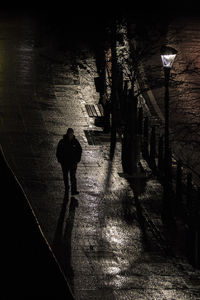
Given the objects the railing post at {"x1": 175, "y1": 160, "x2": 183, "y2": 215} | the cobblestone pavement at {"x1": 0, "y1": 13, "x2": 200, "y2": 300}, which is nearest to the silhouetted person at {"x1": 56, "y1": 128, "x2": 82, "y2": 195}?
the cobblestone pavement at {"x1": 0, "y1": 13, "x2": 200, "y2": 300}

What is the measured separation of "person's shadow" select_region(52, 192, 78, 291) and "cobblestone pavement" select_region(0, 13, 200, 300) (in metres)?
0.02

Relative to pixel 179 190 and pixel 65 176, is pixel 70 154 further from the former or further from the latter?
pixel 179 190

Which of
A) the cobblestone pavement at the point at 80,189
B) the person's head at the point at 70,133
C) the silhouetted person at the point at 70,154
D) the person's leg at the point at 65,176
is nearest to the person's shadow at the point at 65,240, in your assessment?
the cobblestone pavement at the point at 80,189

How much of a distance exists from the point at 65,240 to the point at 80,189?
11.9ft

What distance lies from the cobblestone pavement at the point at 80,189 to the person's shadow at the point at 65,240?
2 cm

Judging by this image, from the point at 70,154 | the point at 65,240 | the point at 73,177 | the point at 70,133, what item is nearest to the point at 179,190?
the point at 73,177

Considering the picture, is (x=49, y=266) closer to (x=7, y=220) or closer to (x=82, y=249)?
(x=7, y=220)

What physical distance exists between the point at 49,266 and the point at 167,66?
13.3 metres

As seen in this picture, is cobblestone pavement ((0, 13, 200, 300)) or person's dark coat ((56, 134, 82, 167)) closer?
cobblestone pavement ((0, 13, 200, 300))

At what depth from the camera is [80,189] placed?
57.8ft

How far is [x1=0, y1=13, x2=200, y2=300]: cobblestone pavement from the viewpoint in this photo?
12320 millimetres

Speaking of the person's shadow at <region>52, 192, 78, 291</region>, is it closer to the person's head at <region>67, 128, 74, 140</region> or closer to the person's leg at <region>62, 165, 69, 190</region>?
the person's leg at <region>62, 165, 69, 190</region>

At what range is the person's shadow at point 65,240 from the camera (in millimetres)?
12602

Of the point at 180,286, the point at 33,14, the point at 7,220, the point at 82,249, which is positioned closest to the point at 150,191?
the point at 82,249
